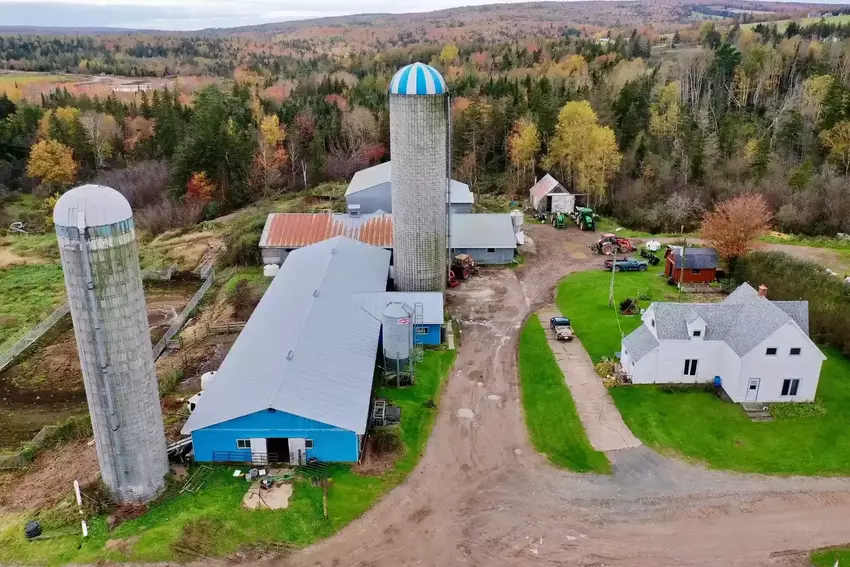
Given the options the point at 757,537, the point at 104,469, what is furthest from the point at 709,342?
the point at 104,469

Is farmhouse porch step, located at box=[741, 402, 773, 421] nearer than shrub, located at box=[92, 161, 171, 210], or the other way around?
farmhouse porch step, located at box=[741, 402, 773, 421]

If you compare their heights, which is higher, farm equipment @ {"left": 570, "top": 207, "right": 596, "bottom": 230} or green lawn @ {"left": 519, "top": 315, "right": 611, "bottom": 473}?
farm equipment @ {"left": 570, "top": 207, "right": 596, "bottom": 230}

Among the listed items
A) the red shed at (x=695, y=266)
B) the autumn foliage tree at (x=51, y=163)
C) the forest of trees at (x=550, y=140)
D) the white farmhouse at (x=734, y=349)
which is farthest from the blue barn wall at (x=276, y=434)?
the autumn foliage tree at (x=51, y=163)

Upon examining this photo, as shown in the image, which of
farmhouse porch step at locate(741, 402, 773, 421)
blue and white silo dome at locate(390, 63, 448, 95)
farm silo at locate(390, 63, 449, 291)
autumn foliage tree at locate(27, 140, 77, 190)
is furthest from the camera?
autumn foliage tree at locate(27, 140, 77, 190)

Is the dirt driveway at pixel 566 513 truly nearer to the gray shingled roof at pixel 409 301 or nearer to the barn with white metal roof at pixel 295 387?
the barn with white metal roof at pixel 295 387

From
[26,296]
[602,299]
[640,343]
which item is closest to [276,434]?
[640,343]

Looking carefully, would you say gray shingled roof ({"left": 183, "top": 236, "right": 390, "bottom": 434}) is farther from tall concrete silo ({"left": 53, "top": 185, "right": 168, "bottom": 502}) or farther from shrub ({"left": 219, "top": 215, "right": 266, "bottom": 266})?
shrub ({"left": 219, "top": 215, "right": 266, "bottom": 266})

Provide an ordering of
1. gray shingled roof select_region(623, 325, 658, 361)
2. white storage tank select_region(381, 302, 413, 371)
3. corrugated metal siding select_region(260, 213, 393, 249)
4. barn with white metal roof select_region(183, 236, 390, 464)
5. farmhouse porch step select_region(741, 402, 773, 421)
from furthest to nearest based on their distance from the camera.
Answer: corrugated metal siding select_region(260, 213, 393, 249)
white storage tank select_region(381, 302, 413, 371)
gray shingled roof select_region(623, 325, 658, 361)
farmhouse porch step select_region(741, 402, 773, 421)
barn with white metal roof select_region(183, 236, 390, 464)

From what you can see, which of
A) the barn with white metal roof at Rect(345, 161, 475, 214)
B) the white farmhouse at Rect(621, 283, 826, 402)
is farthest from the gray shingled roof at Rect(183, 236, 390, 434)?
the barn with white metal roof at Rect(345, 161, 475, 214)
